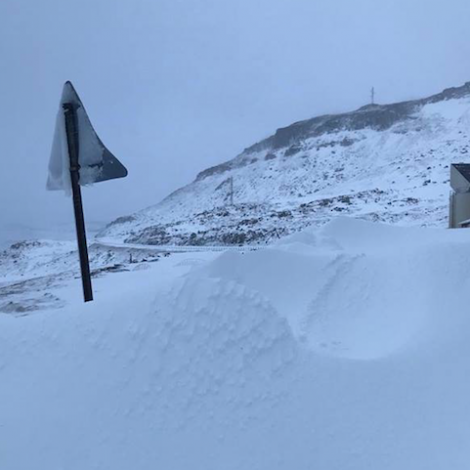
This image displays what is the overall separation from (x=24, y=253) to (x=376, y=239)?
114 ft

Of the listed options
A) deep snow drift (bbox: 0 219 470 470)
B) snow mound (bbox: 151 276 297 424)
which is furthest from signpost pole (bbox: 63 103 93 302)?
snow mound (bbox: 151 276 297 424)

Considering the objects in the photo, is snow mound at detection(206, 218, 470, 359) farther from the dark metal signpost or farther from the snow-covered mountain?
the snow-covered mountain

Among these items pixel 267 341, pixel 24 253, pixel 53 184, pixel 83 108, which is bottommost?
pixel 24 253

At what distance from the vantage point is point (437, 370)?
325 centimetres

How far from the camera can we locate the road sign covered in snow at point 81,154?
3.54m

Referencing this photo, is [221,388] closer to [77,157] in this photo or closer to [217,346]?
[217,346]

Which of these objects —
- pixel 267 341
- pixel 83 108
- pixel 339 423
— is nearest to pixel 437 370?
pixel 339 423

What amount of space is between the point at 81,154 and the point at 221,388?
226 cm

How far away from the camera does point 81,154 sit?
11.9 ft

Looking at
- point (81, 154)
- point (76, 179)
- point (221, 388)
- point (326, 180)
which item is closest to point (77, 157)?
point (81, 154)

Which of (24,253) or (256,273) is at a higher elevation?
(256,273)

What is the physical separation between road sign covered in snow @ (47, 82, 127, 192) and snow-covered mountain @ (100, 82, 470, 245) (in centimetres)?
2039

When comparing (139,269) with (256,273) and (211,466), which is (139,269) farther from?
(211,466)

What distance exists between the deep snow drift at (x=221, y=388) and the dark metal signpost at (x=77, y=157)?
1.01m
